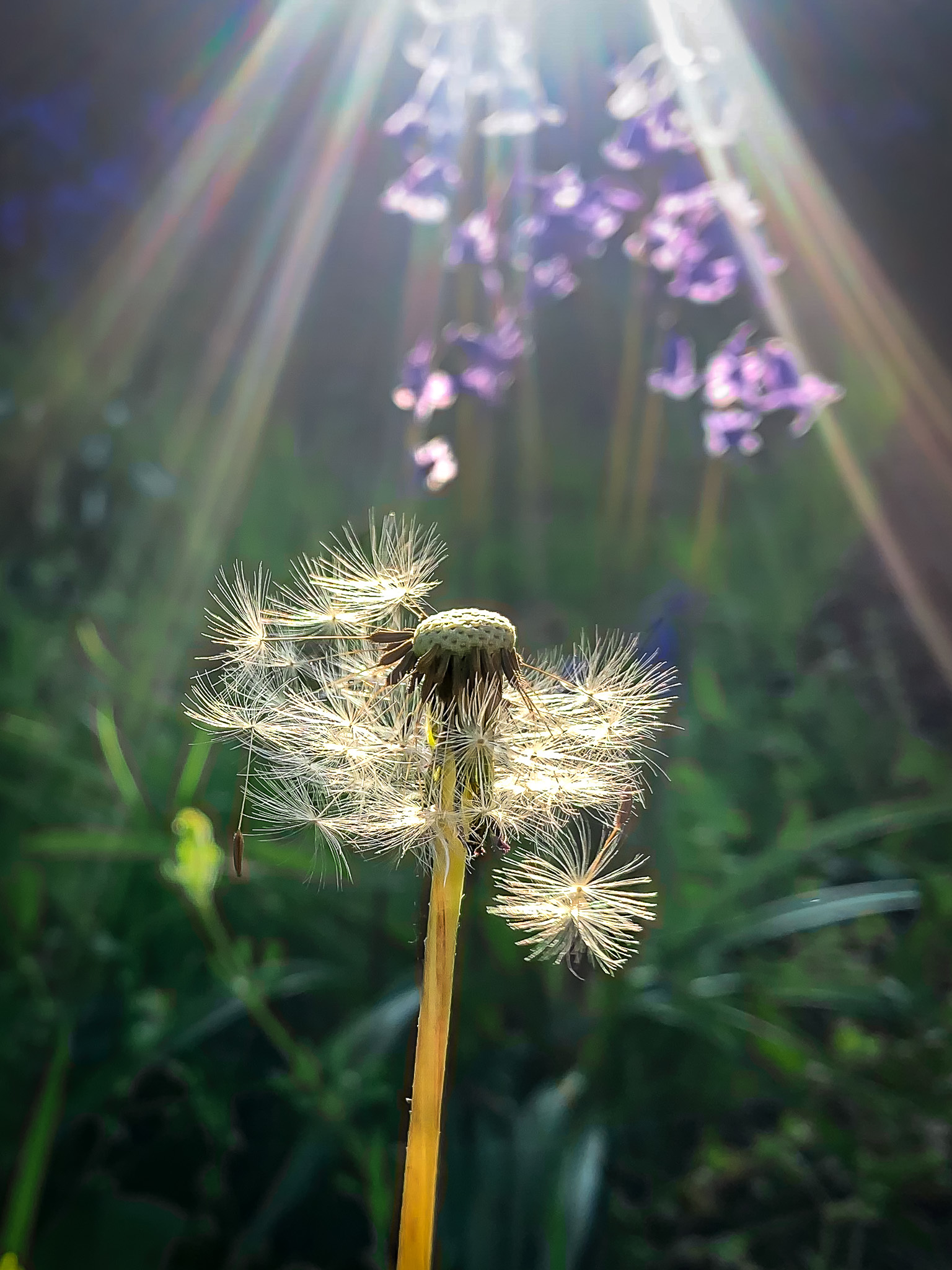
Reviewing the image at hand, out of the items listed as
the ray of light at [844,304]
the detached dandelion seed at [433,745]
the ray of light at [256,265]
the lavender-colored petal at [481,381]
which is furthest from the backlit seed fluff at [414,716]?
the ray of light at [256,265]

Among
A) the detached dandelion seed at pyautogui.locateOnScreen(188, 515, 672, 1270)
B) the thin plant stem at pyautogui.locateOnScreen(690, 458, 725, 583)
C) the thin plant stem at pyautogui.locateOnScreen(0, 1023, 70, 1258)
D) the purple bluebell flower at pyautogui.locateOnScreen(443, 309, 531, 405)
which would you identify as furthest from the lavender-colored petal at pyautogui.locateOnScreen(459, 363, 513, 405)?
the thin plant stem at pyautogui.locateOnScreen(0, 1023, 70, 1258)

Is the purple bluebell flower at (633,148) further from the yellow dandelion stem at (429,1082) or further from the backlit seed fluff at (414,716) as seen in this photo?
the yellow dandelion stem at (429,1082)

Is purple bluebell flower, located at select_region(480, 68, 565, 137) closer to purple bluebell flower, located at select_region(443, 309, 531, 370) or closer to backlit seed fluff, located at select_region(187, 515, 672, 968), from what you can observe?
purple bluebell flower, located at select_region(443, 309, 531, 370)

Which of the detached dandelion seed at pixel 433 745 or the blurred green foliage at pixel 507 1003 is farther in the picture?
the blurred green foliage at pixel 507 1003

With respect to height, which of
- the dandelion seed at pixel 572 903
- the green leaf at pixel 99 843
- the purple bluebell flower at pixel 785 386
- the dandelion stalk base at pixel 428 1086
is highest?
the purple bluebell flower at pixel 785 386

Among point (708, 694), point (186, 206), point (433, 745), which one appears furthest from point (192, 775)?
point (186, 206)

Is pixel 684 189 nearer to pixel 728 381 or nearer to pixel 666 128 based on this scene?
pixel 666 128

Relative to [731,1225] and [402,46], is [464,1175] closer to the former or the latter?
[731,1225]
